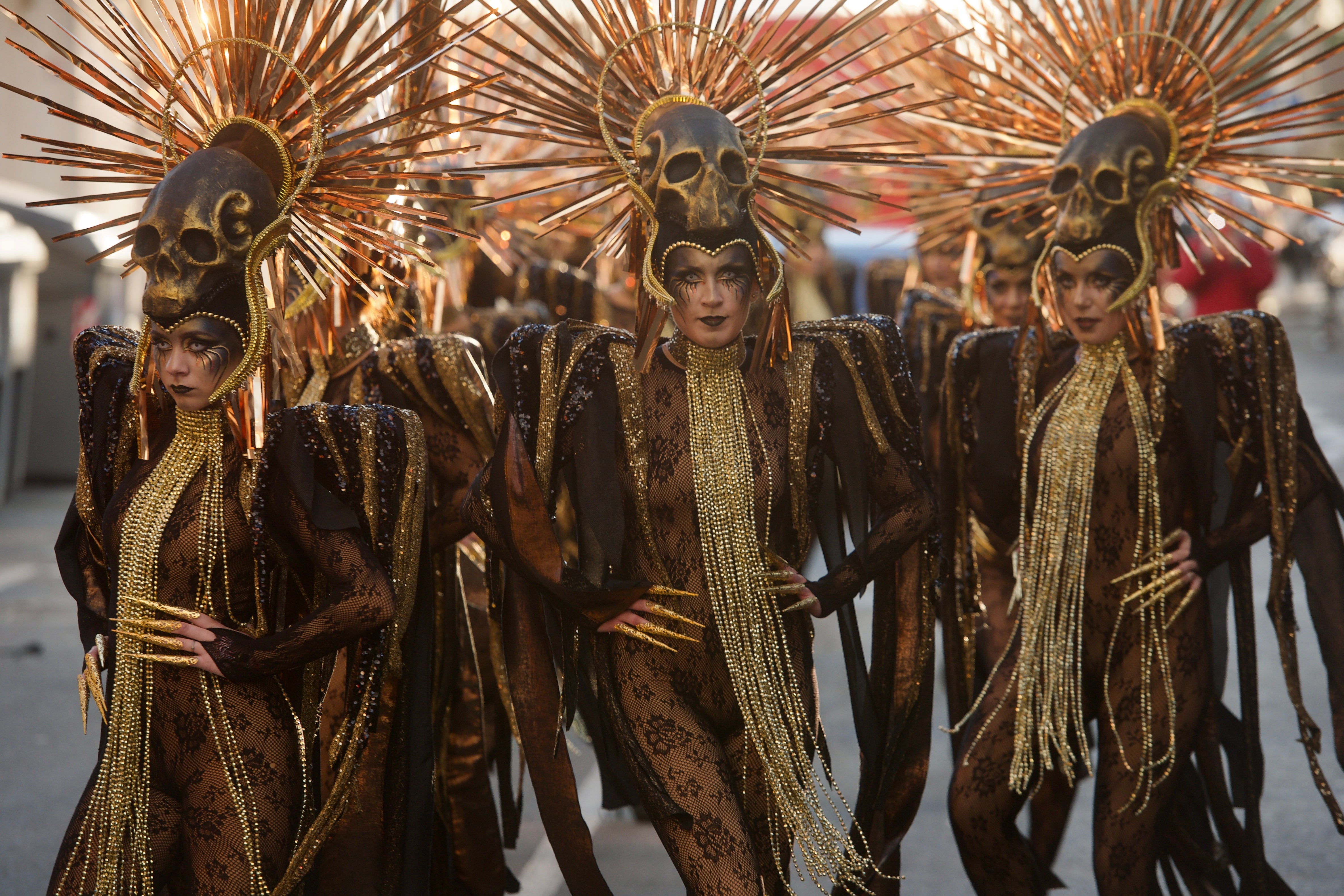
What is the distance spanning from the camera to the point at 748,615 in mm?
3488

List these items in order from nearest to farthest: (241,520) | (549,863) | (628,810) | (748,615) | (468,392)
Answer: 1. (241,520)
2. (748,615)
3. (468,392)
4. (549,863)
5. (628,810)

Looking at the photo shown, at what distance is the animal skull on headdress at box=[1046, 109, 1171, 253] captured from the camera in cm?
393

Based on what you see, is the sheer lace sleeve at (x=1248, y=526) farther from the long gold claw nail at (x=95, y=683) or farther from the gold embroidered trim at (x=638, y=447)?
the long gold claw nail at (x=95, y=683)

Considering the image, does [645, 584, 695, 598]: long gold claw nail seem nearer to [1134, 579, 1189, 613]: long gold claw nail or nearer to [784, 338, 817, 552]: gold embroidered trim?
[784, 338, 817, 552]: gold embroidered trim

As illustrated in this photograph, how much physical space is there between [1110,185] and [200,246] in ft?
7.49

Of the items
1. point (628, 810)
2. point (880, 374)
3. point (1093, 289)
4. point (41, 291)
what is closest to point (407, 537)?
point (880, 374)

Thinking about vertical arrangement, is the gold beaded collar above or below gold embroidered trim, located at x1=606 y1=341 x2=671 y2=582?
above

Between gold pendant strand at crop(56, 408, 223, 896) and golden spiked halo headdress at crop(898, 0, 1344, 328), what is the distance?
2.27 meters

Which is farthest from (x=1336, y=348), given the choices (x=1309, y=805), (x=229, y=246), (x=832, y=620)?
(x=229, y=246)

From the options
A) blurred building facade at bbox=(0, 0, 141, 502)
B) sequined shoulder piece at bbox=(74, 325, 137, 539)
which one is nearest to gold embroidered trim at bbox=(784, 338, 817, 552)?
sequined shoulder piece at bbox=(74, 325, 137, 539)

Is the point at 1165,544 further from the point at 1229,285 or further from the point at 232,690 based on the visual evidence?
the point at 1229,285

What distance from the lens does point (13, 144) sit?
51.5ft

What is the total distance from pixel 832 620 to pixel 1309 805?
3.83 meters

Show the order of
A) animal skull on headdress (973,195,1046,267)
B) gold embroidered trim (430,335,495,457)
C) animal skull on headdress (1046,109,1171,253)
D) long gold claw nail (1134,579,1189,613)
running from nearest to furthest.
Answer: long gold claw nail (1134,579,1189,613) → animal skull on headdress (1046,109,1171,253) → gold embroidered trim (430,335,495,457) → animal skull on headdress (973,195,1046,267)
